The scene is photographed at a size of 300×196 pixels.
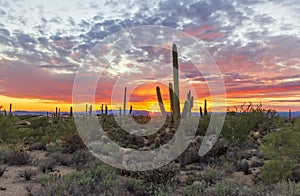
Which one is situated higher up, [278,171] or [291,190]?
[278,171]

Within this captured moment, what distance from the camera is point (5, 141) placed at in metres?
14.6

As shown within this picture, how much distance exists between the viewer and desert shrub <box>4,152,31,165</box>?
474 inches

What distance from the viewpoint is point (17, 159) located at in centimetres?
1209

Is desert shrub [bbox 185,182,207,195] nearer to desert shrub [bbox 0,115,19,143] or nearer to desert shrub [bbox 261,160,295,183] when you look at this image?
desert shrub [bbox 261,160,295,183]

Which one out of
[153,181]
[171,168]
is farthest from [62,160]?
[153,181]

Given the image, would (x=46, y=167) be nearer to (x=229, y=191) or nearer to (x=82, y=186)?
(x=82, y=186)

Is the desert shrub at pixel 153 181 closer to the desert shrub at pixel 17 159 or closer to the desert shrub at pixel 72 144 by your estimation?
the desert shrub at pixel 17 159

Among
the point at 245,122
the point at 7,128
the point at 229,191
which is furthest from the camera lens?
the point at 245,122

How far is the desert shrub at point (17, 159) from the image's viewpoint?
1203 cm

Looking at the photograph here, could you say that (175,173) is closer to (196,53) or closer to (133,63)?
(196,53)

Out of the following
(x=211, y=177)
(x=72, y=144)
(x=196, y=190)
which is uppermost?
(x=72, y=144)

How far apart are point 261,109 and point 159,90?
7.88m

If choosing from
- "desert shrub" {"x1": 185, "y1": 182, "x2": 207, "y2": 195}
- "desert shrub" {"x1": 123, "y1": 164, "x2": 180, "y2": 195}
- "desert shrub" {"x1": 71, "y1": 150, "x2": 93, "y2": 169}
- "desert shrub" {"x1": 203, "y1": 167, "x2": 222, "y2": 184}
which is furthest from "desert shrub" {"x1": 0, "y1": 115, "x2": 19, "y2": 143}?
"desert shrub" {"x1": 185, "y1": 182, "x2": 207, "y2": 195}

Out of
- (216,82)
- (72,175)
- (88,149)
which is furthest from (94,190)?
(216,82)
